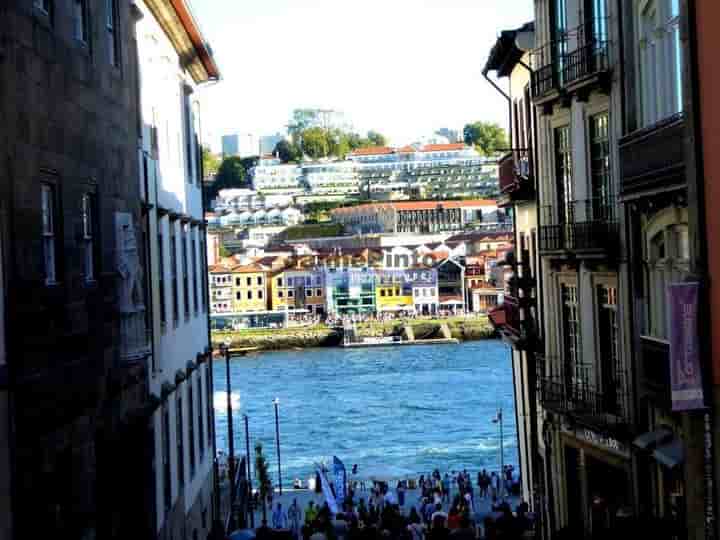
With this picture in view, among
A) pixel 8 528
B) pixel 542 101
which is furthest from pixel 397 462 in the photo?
pixel 8 528

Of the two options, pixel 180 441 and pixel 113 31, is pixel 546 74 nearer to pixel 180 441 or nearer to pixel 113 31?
pixel 113 31

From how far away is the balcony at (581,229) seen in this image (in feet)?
59.7

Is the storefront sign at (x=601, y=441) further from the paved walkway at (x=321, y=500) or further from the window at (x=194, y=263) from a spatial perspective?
the paved walkway at (x=321, y=500)

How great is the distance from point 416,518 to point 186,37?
12631 mm

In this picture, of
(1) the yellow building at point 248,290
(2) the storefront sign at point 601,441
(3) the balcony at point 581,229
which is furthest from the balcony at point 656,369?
(1) the yellow building at point 248,290

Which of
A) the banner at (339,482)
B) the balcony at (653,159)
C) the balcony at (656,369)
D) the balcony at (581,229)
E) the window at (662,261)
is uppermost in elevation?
the balcony at (653,159)

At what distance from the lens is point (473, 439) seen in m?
82.0

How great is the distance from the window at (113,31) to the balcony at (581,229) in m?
6.60

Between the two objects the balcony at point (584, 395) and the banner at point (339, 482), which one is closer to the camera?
the balcony at point (584, 395)

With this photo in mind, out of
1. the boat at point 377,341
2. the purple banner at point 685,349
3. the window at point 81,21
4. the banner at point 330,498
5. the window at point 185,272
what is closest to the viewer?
the purple banner at point 685,349

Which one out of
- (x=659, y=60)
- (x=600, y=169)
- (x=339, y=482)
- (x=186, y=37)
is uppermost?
(x=186, y=37)

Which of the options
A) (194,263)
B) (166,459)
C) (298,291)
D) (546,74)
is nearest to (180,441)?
(166,459)

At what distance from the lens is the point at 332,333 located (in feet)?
573

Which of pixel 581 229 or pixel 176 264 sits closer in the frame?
pixel 581 229
